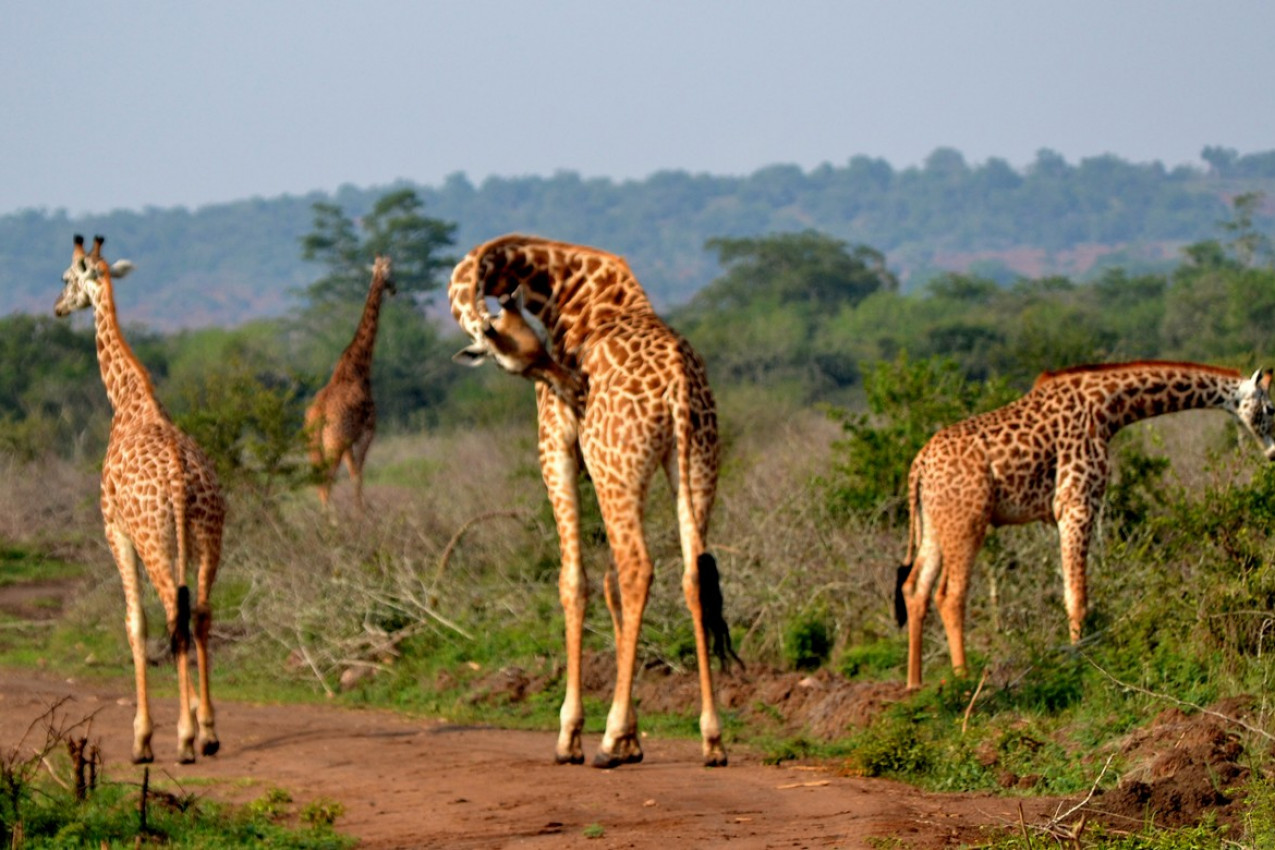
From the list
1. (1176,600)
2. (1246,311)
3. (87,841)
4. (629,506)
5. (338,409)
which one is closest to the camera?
(87,841)

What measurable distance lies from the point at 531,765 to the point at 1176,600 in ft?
10.1

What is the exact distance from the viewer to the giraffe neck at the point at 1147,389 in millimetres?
9484

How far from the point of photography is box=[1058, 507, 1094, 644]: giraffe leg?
9.08 metres

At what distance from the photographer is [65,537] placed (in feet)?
54.9

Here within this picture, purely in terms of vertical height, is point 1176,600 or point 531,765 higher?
point 1176,600

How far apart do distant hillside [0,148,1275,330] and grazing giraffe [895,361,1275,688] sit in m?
105

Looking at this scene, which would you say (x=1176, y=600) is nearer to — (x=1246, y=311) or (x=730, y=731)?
(x=730, y=731)

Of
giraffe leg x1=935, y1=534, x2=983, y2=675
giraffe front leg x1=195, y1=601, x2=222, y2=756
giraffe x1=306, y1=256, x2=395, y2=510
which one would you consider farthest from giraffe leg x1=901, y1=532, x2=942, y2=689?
giraffe x1=306, y1=256, x2=395, y2=510

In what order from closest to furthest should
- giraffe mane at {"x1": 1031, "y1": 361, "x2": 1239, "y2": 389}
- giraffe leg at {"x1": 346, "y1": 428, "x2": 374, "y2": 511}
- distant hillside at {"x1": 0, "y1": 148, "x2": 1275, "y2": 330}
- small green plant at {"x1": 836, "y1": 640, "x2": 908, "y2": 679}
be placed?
giraffe mane at {"x1": 1031, "y1": 361, "x2": 1239, "y2": 389}, small green plant at {"x1": 836, "y1": 640, "x2": 908, "y2": 679}, giraffe leg at {"x1": 346, "y1": 428, "x2": 374, "y2": 511}, distant hillside at {"x1": 0, "y1": 148, "x2": 1275, "y2": 330}

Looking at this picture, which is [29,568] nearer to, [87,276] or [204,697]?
[87,276]

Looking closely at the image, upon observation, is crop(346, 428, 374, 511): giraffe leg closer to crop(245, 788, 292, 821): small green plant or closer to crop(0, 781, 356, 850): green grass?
crop(245, 788, 292, 821): small green plant

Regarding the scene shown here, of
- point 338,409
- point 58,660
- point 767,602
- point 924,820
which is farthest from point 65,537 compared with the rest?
point 924,820

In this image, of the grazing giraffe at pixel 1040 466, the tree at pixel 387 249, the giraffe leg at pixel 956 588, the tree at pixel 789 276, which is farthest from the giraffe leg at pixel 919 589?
the tree at pixel 387 249

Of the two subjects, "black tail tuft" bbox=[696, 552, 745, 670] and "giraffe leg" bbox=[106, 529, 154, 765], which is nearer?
"black tail tuft" bbox=[696, 552, 745, 670]
